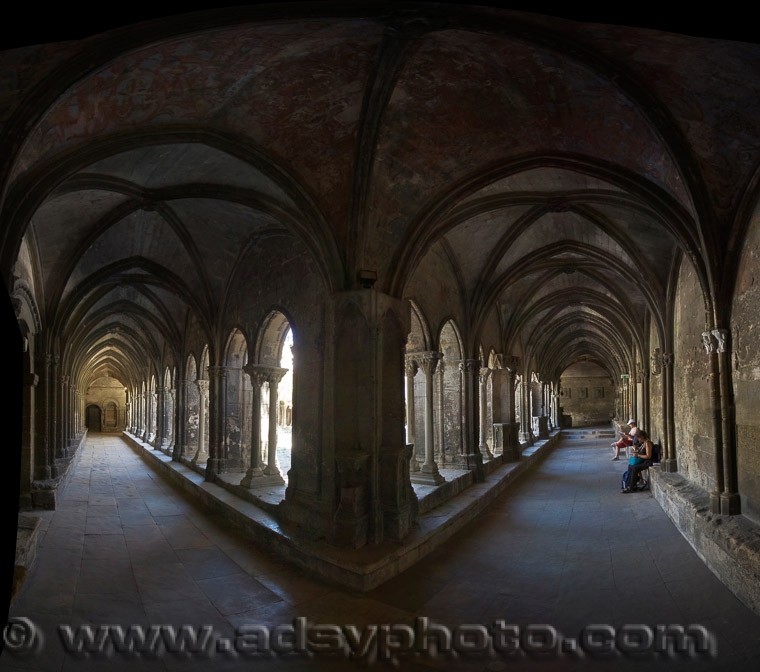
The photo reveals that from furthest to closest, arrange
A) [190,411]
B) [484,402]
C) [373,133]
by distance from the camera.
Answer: [190,411], [484,402], [373,133]

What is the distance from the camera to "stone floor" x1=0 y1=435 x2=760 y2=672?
14.1 ft

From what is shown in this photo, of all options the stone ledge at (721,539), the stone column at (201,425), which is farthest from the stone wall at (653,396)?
the stone column at (201,425)

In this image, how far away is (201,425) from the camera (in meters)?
14.8

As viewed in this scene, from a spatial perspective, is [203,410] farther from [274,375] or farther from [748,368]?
[748,368]

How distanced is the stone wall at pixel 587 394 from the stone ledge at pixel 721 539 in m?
34.4

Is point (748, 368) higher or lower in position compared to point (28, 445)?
higher

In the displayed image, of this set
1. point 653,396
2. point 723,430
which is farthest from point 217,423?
point 653,396

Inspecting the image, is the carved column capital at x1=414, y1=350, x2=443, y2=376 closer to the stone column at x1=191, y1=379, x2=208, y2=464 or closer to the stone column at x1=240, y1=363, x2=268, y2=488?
the stone column at x1=240, y1=363, x2=268, y2=488

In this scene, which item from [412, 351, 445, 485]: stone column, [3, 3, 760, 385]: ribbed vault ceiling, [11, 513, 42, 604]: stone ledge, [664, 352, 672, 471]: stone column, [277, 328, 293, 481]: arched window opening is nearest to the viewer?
[3, 3, 760, 385]: ribbed vault ceiling

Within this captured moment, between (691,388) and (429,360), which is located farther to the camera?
(429,360)

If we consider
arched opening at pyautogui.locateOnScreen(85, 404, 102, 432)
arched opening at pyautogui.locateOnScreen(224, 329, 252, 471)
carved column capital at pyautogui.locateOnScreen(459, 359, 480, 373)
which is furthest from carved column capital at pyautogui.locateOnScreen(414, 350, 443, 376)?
arched opening at pyautogui.locateOnScreen(85, 404, 102, 432)
